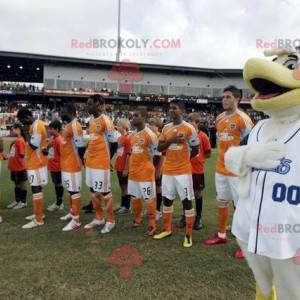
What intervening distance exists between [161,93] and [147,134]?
46.1 meters

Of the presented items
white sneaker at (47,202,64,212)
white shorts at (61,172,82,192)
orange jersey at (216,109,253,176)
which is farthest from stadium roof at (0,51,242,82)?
orange jersey at (216,109,253,176)

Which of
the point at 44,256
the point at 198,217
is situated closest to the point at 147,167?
the point at 198,217

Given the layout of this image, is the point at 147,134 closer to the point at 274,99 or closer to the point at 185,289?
the point at 185,289

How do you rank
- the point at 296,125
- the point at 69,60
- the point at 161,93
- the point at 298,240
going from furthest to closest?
the point at 161,93 → the point at 69,60 → the point at 296,125 → the point at 298,240

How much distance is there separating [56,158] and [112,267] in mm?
3922

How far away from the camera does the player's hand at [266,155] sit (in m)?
2.50

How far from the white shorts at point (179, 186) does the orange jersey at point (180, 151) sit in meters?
0.07

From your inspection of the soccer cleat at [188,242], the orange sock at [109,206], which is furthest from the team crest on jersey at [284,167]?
the orange sock at [109,206]

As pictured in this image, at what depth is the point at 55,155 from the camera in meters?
8.05

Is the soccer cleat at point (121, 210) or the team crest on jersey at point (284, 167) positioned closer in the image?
the team crest on jersey at point (284, 167)

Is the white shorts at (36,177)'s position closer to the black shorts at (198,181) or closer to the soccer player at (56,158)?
the soccer player at (56,158)

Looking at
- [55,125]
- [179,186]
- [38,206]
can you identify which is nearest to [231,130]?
[179,186]

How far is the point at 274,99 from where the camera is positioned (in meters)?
2.50

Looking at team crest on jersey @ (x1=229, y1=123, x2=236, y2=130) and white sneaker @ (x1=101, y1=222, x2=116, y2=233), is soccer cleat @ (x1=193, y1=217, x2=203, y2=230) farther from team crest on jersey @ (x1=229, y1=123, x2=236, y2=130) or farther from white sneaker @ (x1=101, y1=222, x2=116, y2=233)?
team crest on jersey @ (x1=229, y1=123, x2=236, y2=130)
